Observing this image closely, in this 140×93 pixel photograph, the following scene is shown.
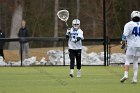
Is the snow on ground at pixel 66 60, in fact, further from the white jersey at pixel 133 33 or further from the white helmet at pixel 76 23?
the white jersey at pixel 133 33

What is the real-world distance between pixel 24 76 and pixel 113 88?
593 centimetres

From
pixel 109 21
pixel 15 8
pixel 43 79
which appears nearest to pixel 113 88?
pixel 43 79

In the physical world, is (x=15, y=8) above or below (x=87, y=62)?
above

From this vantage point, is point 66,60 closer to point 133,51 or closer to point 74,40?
point 74,40

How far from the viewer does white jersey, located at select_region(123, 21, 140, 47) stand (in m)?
18.8

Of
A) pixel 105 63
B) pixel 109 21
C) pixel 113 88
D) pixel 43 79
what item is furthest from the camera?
pixel 109 21

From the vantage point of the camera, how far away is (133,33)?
1897cm

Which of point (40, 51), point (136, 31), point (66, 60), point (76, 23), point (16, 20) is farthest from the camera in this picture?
point (16, 20)

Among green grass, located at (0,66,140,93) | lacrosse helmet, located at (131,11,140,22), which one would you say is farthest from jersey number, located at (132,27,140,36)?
green grass, located at (0,66,140,93)

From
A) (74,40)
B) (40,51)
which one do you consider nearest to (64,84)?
(74,40)

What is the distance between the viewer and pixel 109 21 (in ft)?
180

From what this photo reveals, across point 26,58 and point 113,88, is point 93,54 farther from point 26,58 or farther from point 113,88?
A: point 113,88

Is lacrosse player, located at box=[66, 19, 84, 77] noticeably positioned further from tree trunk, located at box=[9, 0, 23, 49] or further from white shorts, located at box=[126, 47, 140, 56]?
tree trunk, located at box=[9, 0, 23, 49]

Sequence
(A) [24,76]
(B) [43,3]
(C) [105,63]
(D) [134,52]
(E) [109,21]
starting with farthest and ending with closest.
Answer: (B) [43,3] → (E) [109,21] → (C) [105,63] → (A) [24,76] → (D) [134,52]
